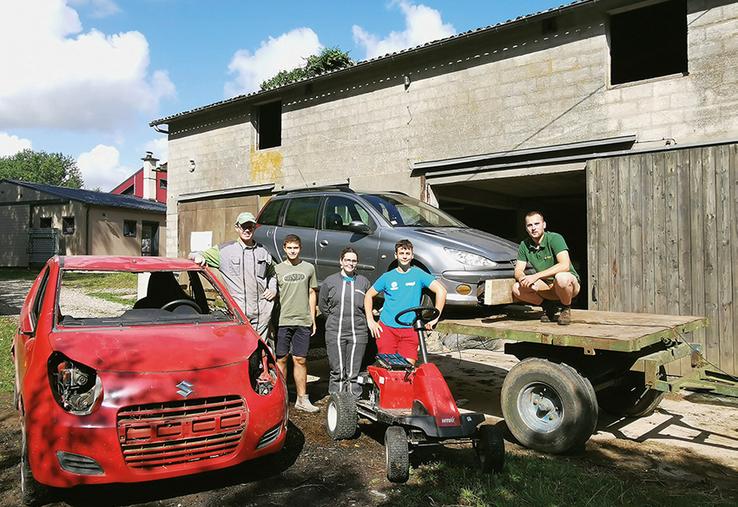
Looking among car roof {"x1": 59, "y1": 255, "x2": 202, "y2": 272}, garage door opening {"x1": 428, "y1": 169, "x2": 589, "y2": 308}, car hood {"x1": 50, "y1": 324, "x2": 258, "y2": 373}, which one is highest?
garage door opening {"x1": 428, "y1": 169, "x2": 589, "y2": 308}

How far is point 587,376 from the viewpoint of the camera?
4.66m

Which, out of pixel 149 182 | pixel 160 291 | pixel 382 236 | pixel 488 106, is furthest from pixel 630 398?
pixel 149 182

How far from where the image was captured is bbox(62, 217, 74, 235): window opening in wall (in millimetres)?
26458

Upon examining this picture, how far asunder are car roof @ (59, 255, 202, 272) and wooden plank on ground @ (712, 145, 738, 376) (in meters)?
6.42

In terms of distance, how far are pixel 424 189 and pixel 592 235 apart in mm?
3461

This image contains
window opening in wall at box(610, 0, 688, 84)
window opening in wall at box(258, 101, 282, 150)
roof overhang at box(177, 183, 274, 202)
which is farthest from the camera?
window opening in wall at box(258, 101, 282, 150)

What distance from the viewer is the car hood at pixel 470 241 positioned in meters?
5.68

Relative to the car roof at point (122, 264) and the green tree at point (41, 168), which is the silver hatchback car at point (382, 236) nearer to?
the car roof at point (122, 264)

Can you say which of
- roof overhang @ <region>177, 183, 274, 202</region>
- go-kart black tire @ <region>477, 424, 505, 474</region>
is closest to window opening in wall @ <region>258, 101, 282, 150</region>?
roof overhang @ <region>177, 183, 274, 202</region>

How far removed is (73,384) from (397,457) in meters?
2.19

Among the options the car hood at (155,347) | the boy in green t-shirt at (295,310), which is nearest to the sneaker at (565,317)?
the boy in green t-shirt at (295,310)

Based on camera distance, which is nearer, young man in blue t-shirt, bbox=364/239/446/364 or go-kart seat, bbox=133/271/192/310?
go-kart seat, bbox=133/271/192/310

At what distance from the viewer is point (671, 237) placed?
7.32m

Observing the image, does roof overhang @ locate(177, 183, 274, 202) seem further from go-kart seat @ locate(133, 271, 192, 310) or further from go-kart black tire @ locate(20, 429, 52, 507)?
go-kart black tire @ locate(20, 429, 52, 507)
